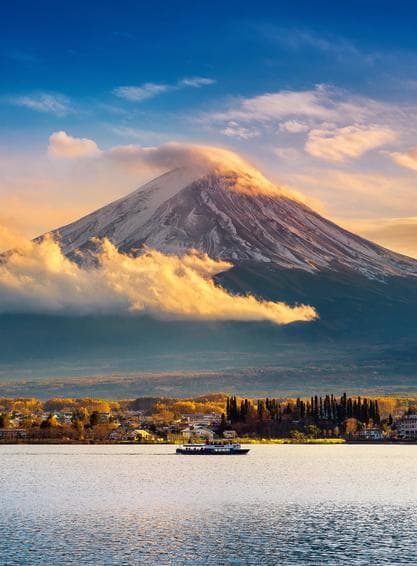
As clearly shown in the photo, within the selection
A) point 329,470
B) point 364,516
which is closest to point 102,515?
point 364,516

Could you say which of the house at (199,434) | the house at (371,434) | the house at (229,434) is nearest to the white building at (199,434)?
the house at (199,434)

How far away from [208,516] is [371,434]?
425 feet

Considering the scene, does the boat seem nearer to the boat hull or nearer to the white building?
the boat hull

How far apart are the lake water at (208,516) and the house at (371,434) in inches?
3256

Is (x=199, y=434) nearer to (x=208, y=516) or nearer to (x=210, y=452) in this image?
(x=210, y=452)

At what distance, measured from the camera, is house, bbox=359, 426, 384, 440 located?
18704 centimetres

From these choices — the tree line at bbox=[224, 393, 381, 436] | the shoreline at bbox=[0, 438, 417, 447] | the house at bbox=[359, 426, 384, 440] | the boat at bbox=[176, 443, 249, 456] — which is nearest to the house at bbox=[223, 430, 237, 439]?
the shoreline at bbox=[0, 438, 417, 447]

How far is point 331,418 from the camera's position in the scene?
625 ft

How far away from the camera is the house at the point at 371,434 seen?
614 ft

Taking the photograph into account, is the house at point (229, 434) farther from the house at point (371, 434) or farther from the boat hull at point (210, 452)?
the boat hull at point (210, 452)

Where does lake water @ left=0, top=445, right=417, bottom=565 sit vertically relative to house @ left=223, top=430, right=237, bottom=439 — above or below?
below

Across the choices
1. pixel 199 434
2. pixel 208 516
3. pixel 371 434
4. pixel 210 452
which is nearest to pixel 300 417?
pixel 371 434

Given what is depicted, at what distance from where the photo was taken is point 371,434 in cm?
18788

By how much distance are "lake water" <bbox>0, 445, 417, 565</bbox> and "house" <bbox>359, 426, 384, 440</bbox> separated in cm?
8271
